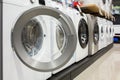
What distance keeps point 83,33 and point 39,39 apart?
4.51 ft

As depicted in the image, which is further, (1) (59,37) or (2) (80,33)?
(2) (80,33)

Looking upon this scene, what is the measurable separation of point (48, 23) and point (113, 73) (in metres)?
1.44

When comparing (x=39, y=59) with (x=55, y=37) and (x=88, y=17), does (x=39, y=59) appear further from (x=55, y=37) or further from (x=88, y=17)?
(x=88, y=17)

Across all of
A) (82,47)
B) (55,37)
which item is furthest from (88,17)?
(55,37)

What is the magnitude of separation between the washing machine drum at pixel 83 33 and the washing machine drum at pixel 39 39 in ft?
2.67

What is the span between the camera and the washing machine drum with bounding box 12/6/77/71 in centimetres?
135

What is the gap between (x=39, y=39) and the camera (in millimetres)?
1658

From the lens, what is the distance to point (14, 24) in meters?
1.32

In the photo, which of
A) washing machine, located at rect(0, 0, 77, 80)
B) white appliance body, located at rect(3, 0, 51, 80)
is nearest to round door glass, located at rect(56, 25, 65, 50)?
washing machine, located at rect(0, 0, 77, 80)

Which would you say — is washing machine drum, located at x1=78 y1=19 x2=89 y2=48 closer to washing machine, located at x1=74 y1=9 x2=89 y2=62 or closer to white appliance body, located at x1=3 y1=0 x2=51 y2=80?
washing machine, located at x1=74 y1=9 x2=89 y2=62

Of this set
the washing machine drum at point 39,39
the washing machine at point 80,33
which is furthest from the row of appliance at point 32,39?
the washing machine at point 80,33

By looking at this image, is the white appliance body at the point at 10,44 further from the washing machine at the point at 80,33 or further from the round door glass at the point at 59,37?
the washing machine at the point at 80,33

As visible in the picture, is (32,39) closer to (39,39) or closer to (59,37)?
(39,39)

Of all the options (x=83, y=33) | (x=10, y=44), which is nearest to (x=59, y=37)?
(x=10, y=44)
